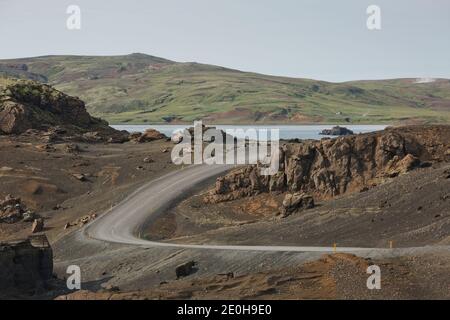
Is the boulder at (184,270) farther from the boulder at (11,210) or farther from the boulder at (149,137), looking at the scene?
the boulder at (149,137)

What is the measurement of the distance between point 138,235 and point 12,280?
20.9 meters

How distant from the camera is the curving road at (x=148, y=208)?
7250 cm

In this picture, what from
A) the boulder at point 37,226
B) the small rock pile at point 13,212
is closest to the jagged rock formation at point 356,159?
the boulder at point 37,226

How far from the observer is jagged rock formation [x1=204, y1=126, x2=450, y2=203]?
79062 millimetres

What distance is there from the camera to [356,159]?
265 feet

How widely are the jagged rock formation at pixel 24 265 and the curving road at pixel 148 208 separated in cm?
1020

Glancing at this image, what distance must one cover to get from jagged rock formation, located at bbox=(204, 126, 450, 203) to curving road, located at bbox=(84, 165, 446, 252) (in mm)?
14949

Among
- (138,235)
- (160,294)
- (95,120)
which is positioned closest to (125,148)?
(95,120)

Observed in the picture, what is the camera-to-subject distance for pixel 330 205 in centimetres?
7312

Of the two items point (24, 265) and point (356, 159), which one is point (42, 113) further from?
point (24, 265)

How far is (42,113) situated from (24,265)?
8458cm
